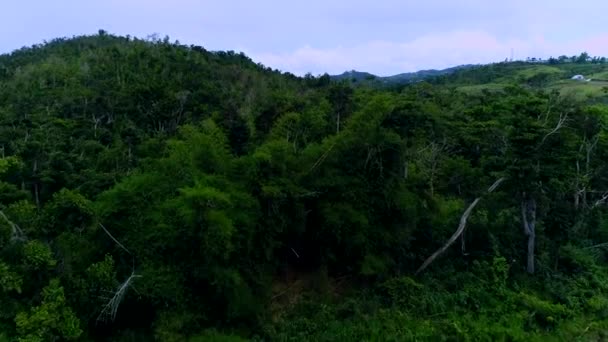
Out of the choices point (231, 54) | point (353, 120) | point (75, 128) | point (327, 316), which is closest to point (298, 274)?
point (327, 316)

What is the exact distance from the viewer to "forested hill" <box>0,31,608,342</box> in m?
11.4

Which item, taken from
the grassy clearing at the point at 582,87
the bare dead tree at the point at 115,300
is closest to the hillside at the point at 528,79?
the grassy clearing at the point at 582,87

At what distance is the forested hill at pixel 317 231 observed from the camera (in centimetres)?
1135

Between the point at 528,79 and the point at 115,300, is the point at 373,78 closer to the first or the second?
the point at 528,79

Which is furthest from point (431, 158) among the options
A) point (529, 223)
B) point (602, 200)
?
point (602, 200)

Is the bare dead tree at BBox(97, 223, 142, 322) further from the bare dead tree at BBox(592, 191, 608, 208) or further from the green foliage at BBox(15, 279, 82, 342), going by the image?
the bare dead tree at BBox(592, 191, 608, 208)

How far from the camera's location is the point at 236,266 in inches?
476

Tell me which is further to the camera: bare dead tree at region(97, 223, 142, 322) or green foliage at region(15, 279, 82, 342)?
bare dead tree at region(97, 223, 142, 322)

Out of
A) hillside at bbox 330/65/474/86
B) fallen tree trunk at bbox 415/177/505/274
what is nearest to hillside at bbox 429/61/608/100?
hillside at bbox 330/65/474/86

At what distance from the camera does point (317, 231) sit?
1400 cm

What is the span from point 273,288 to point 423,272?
468 centimetres

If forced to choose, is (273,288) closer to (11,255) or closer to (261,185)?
(261,185)

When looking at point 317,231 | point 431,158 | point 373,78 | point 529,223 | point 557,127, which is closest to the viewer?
point 317,231

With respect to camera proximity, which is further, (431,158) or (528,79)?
(528,79)
